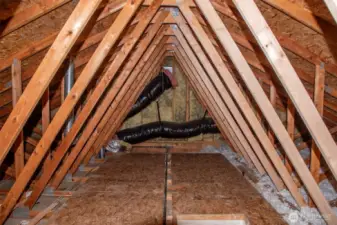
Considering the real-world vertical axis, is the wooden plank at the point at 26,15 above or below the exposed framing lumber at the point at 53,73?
above

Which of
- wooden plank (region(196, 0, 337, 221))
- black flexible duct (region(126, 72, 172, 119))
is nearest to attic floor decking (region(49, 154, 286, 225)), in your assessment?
wooden plank (region(196, 0, 337, 221))

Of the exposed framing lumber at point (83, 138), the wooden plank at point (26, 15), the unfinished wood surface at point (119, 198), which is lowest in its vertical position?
the unfinished wood surface at point (119, 198)

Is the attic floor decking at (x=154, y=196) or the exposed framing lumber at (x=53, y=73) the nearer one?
the exposed framing lumber at (x=53, y=73)

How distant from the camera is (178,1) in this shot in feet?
10.5

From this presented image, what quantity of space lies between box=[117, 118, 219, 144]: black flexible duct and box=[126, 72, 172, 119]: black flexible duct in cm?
46

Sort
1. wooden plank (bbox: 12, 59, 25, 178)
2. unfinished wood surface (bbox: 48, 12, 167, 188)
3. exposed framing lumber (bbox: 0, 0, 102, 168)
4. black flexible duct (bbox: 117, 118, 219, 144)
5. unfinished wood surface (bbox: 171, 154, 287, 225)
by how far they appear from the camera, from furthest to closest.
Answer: black flexible duct (bbox: 117, 118, 219, 144) → unfinished wood surface (bbox: 48, 12, 167, 188) → unfinished wood surface (bbox: 171, 154, 287, 225) → wooden plank (bbox: 12, 59, 25, 178) → exposed framing lumber (bbox: 0, 0, 102, 168)

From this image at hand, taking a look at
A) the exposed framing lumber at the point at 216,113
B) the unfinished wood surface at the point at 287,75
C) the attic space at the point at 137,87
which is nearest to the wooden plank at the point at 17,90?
the attic space at the point at 137,87

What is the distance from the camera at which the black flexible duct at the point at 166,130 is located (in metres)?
6.57

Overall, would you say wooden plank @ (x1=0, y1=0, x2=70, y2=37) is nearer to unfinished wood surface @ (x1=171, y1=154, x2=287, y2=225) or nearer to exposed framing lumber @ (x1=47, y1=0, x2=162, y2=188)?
exposed framing lumber @ (x1=47, y1=0, x2=162, y2=188)

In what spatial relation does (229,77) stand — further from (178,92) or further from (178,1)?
(178,92)

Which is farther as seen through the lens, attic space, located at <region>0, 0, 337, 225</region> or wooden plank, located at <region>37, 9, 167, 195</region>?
wooden plank, located at <region>37, 9, 167, 195</region>

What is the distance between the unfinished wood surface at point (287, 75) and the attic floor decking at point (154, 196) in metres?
1.30

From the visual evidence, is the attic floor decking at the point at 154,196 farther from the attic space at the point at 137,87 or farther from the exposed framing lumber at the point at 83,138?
the exposed framing lumber at the point at 83,138

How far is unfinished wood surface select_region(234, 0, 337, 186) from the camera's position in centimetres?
A: 183
